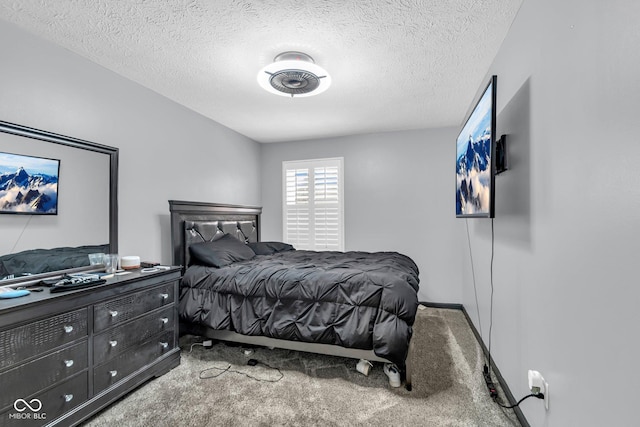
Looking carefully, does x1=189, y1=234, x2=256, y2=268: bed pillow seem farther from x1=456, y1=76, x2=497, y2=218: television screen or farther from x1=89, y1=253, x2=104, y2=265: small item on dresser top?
x1=456, y1=76, x2=497, y2=218: television screen

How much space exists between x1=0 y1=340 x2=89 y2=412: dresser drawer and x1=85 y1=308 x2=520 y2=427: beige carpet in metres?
0.38

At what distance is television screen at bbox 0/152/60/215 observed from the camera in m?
1.91

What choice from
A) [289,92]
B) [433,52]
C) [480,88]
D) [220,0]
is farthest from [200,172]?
[480,88]

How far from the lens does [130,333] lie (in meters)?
2.16

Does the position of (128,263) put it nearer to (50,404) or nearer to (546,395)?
(50,404)

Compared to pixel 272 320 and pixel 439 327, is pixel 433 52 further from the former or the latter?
pixel 439 327

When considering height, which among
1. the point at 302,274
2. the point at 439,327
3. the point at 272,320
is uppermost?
the point at 302,274

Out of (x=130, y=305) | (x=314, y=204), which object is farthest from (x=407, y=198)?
(x=130, y=305)

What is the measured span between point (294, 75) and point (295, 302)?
1802 mm

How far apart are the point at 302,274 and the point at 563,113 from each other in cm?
196

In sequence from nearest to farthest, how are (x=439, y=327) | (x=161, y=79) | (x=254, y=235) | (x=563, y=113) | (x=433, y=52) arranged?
(x=563, y=113)
(x=433, y=52)
(x=161, y=79)
(x=439, y=327)
(x=254, y=235)

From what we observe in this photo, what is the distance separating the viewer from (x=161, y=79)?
9.25 feet

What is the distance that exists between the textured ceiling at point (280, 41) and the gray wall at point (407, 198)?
1.06 m

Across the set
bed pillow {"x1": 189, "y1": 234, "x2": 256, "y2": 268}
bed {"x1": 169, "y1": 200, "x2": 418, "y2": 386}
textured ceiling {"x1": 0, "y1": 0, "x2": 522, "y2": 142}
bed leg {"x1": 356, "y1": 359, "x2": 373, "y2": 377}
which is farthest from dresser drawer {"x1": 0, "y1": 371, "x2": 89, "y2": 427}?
textured ceiling {"x1": 0, "y1": 0, "x2": 522, "y2": 142}
